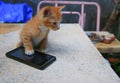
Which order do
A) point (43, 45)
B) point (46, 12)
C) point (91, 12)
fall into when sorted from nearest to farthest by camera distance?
1. point (46, 12)
2. point (43, 45)
3. point (91, 12)

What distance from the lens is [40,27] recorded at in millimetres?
1009

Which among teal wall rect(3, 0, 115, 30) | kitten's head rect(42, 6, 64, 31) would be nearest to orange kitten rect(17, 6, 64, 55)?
kitten's head rect(42, 6, 64, 31)

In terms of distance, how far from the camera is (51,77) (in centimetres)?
88

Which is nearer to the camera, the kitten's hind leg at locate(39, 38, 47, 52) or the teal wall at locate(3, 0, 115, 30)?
the kitten's hind leg at locate(39, 38, 47, 52)

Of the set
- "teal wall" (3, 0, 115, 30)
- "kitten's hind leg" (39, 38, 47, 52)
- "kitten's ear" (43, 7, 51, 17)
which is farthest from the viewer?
"teal wall" (3, 0, 115, 30)

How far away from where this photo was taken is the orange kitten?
37.7 inches

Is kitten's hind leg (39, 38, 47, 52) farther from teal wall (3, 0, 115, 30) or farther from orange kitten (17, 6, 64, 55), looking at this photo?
teal wall (3, 0, 115, 30)

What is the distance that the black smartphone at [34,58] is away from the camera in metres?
0.96

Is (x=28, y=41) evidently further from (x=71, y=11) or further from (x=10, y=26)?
(x=71, y=11)

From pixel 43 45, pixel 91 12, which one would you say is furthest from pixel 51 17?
pixel 91 12

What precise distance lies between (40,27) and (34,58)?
0.49ft

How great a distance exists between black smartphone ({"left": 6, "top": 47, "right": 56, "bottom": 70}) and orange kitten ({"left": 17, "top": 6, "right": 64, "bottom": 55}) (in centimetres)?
3

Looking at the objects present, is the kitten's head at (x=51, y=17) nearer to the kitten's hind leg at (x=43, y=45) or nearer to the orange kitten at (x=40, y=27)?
the orange kitten at (x=40, y=27)

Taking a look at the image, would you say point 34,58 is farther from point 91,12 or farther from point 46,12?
point 91,12
